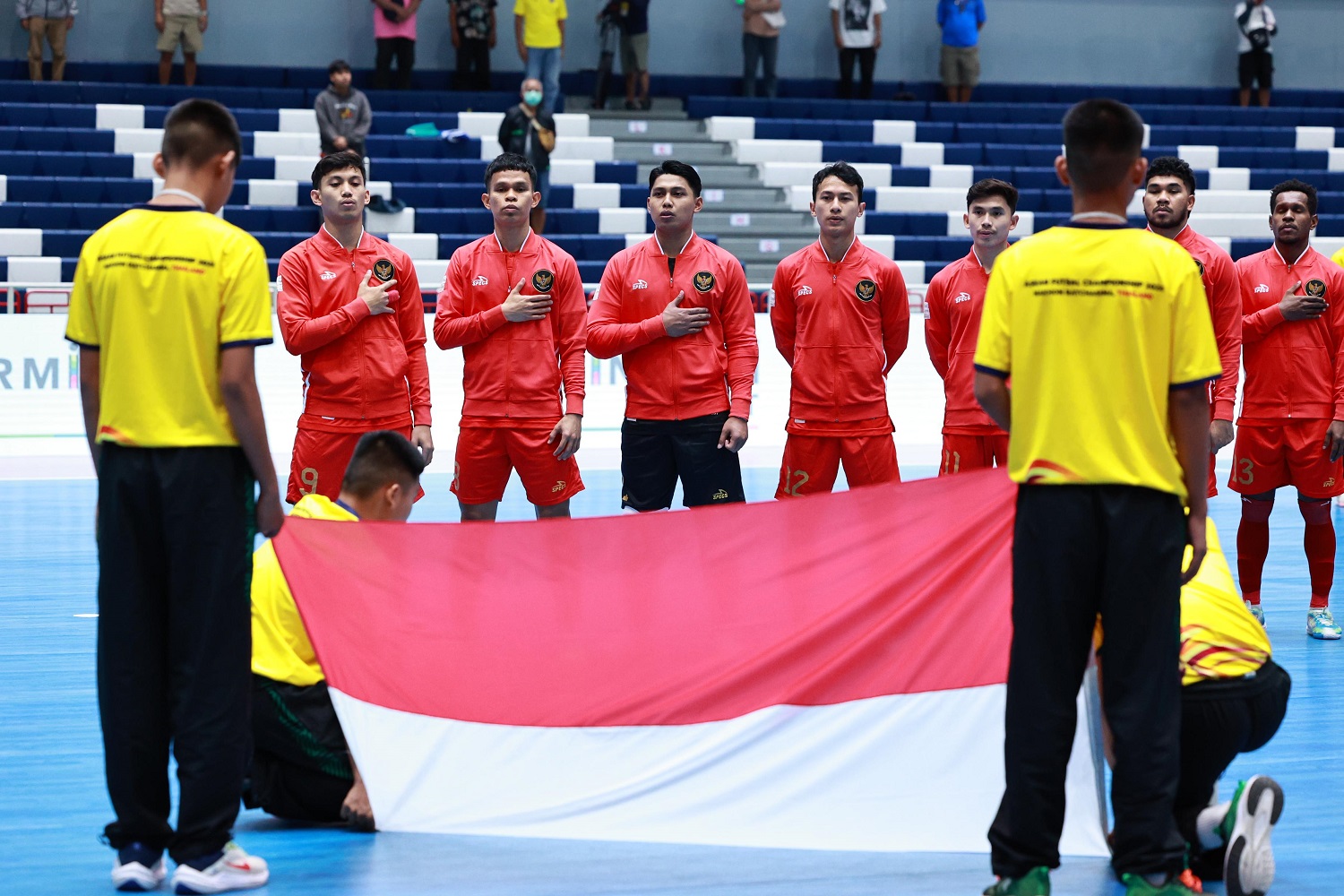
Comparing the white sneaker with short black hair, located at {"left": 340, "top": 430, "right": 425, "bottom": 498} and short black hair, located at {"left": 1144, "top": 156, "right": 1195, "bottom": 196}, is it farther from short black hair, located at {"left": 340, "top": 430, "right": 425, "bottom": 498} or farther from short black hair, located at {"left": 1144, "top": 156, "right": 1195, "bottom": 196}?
short black hair, located at {"left": 1144, "top": 156, "right": 1195, "bottom": 196}

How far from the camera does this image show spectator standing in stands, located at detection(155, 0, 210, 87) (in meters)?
16.5

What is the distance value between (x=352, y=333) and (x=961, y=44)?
48.1ft

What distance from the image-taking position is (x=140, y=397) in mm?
3301

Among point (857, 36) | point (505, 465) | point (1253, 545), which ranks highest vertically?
point (857, 36)

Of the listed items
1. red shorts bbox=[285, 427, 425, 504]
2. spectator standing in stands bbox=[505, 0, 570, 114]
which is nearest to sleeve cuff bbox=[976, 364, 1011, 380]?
red shorts bbox=[285, 427, 425, 504]

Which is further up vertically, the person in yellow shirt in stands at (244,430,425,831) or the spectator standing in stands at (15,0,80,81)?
the spectator standing in stands at (15,0,80,81)

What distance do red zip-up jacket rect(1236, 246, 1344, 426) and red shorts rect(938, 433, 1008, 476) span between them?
131cm

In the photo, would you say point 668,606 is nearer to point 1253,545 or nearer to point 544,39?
point 1253,545

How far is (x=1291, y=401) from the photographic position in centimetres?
641

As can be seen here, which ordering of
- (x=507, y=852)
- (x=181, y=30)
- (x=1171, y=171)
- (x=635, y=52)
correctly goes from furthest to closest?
1. (x=635, y=52)
2. (x=181, y=30)
3. (x=1171, y=171)
4. (x=507, y=852)

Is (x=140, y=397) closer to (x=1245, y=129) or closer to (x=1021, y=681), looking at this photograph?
(x=1021, y=681)

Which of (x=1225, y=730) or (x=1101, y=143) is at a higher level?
(x=1101, y=143)

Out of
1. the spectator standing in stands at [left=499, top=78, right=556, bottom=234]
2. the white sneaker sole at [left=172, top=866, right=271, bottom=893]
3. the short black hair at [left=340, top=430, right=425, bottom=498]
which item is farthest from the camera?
the spectator standing in stands at [left=499, top=78, right=556, bottom=234]

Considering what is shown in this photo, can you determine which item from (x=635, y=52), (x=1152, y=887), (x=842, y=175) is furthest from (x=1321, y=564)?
(x=635, y=52)
